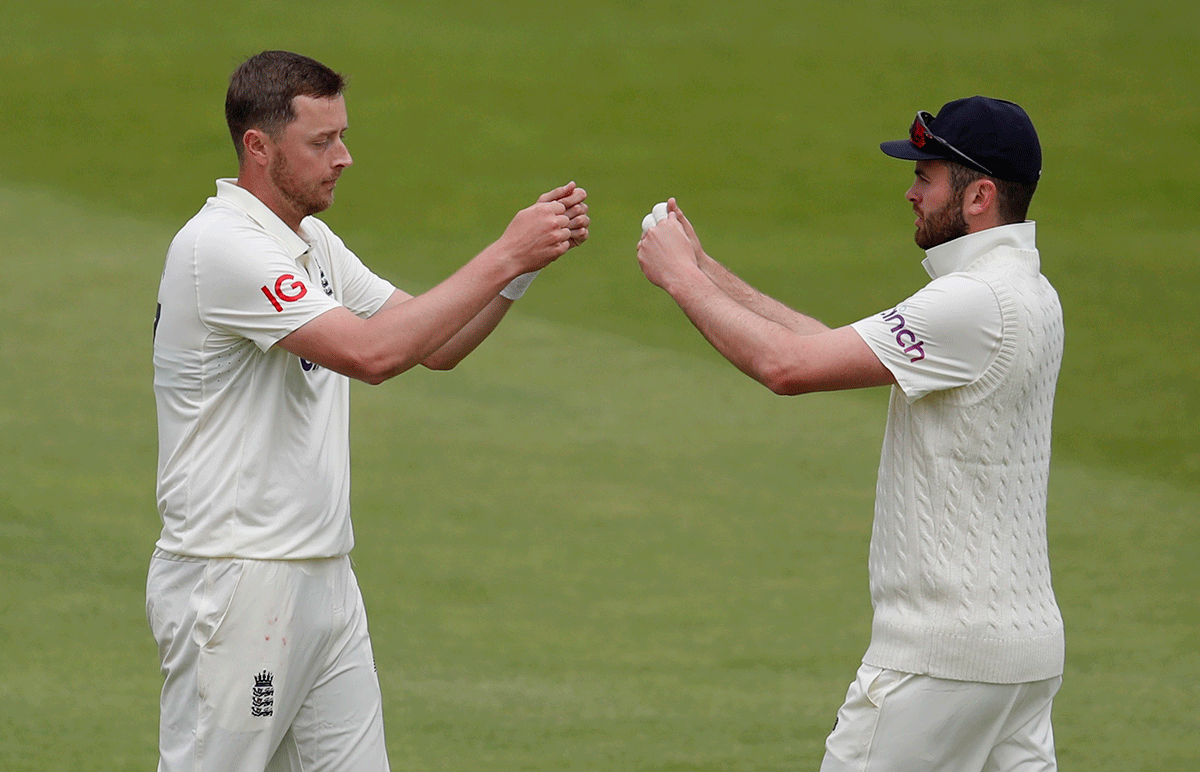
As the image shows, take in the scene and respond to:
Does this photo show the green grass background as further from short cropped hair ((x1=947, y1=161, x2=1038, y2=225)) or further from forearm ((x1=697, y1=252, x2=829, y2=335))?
short cropped hair ((x1=947, y1=161, x2=1038, y2=225))

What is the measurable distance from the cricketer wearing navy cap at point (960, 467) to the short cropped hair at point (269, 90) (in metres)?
1.08

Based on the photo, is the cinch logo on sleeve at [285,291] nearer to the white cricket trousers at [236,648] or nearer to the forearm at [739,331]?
the white cricket trousers at [236,648]

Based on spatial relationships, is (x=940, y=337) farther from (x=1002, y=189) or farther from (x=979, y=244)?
(x=1002, y=189)

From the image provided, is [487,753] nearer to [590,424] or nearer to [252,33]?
[590,424]

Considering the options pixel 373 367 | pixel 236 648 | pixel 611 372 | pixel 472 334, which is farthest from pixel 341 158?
pixel 611 372

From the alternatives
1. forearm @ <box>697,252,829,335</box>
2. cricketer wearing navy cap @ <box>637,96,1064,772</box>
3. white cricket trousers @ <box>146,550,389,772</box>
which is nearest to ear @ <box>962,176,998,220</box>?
cricketer wearing navy cap @ <box>637,96,1064,772</box>

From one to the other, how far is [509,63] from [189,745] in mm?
14987

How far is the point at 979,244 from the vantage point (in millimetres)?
3605

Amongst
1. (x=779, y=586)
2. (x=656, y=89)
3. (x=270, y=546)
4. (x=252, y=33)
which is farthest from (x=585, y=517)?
(x=252, y=33)

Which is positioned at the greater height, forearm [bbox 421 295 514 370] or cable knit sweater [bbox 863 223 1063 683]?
forearm [bbox 421 295 514 370]

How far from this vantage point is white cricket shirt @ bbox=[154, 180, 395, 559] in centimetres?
355

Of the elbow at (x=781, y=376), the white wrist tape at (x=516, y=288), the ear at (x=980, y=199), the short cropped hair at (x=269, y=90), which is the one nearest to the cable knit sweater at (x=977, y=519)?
the ear at (x=980, y=199)

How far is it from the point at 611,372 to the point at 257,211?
23.7 feet

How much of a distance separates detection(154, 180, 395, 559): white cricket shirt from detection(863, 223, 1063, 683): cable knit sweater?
4.41 ft
